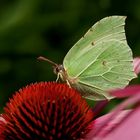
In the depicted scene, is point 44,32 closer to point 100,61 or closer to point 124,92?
point 100,61

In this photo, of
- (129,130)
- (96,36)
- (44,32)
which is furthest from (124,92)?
(44,32)

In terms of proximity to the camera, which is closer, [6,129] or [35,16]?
[6,129]

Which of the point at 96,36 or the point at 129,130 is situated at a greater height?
the point at 96,36

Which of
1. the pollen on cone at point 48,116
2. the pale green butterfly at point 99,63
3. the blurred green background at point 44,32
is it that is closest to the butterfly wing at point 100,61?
the pale green butterfly at point 99,63

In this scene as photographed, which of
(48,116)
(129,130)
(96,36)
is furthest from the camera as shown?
(96,36)

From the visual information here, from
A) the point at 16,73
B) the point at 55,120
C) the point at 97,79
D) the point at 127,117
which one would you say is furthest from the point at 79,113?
the point at 16,73

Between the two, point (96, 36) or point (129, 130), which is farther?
point (96, 36)

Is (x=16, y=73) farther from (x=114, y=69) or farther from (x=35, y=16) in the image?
(x=114, y=69)
